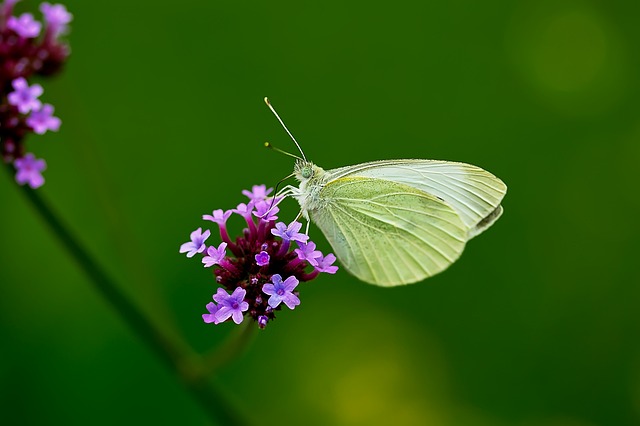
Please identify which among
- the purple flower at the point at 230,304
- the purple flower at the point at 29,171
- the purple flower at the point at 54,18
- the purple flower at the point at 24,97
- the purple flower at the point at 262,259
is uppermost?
the purple flower at the point at 54,18

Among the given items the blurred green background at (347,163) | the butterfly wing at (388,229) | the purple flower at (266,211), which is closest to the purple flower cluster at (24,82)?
the blurred green background at (347,163)

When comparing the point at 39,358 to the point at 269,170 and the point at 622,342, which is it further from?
the point at 622,342

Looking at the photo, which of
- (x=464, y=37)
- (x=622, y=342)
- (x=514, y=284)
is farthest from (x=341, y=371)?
(x=464, y=37)

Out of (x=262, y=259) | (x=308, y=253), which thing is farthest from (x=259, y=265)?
(x=308, y=253)

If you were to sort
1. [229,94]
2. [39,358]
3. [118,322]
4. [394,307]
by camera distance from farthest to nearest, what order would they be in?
1. [229,94]
2. [394,307]
3. [118,322]
4. [39,358]

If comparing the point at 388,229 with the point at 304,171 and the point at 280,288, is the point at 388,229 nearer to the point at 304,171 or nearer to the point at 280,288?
the point at 304,171

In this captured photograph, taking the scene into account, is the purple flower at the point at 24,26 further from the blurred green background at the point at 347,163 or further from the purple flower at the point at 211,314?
the purple flower at the point at 211,314

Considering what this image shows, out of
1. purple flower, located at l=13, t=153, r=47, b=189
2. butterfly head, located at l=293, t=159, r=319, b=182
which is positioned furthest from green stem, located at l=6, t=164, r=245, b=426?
butterfly head, located at l=293, t=159, r=319, b=182
